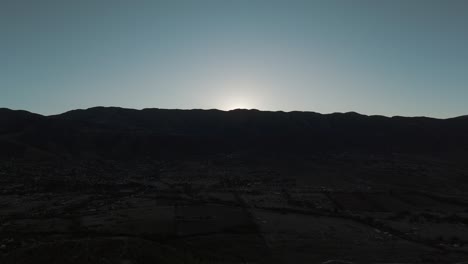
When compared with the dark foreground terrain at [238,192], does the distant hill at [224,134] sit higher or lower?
higher

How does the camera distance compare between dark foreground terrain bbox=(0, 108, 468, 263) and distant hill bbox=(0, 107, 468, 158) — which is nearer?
dark foreground terrain bbox=(0, 108, 468, 263)

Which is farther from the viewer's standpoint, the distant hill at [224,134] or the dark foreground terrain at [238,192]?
the distant hill at [224,134]

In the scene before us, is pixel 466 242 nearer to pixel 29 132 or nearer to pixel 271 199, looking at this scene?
pixel 271 199

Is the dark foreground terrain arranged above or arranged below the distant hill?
below
